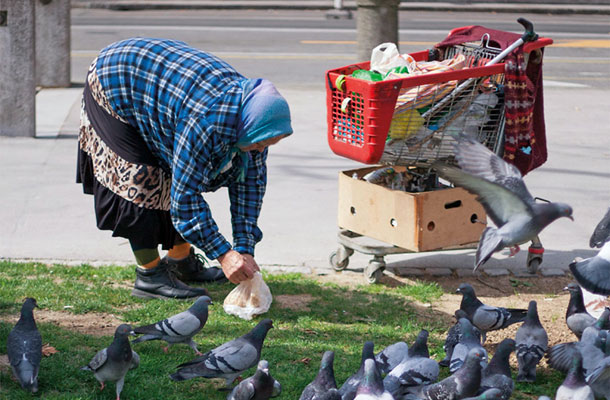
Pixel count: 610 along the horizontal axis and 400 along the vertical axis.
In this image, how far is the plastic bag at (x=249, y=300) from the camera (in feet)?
17.2

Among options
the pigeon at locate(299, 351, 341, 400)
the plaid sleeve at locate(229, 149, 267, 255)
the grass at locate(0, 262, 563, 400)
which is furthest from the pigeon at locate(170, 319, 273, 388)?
the plaid sleeve at locate(229, 149, 267, 255)

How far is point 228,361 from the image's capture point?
421cm

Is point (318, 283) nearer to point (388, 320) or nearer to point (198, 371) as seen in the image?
point (388, 320)

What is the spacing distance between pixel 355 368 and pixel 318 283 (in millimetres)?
1442

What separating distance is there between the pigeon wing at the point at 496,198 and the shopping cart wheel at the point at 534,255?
243 centimetres

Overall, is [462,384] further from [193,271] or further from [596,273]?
[193,271]

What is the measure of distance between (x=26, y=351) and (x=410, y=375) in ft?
6.20

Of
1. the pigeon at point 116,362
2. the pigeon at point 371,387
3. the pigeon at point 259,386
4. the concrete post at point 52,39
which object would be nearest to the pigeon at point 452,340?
the pigeon at point 371,387

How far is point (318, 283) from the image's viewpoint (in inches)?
235

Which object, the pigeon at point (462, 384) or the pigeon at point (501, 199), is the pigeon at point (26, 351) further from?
the pigeon at point (501, 199)

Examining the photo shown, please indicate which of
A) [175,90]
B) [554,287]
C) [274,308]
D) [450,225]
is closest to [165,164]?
[175,90]

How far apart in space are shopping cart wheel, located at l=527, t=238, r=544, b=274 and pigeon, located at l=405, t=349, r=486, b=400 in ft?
7.43

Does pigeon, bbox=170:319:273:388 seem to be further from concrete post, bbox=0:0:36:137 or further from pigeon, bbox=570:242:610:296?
concrete post, bbox=0:0:36:137

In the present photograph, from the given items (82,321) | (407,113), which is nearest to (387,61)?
(407,113)
